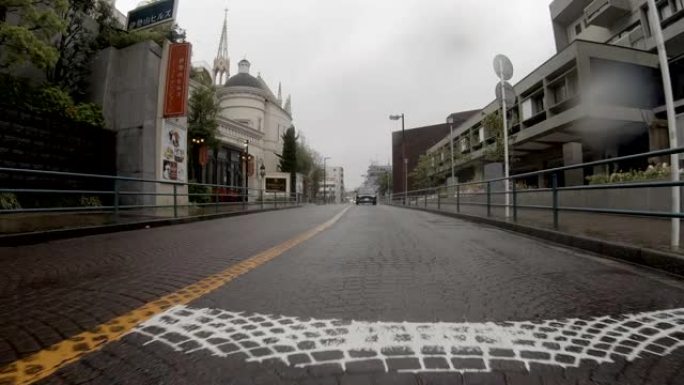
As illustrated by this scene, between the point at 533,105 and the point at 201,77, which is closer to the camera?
the point at 533,105

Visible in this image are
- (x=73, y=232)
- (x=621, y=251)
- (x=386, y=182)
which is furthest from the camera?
(x=386, y=182)

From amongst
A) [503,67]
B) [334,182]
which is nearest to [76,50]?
[503,67]

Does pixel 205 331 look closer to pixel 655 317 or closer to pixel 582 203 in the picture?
pixel 655 317

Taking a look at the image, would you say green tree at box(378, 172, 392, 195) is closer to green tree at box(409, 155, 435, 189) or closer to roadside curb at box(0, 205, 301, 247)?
green tree at box(409, 155, 435, 189)

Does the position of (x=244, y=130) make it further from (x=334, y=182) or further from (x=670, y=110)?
(x=334, y=182)

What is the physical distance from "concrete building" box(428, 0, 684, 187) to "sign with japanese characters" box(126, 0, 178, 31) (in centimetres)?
1675

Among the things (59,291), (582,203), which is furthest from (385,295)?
(582,203)

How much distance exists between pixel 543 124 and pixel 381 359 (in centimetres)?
2131

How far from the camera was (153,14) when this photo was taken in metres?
16.0

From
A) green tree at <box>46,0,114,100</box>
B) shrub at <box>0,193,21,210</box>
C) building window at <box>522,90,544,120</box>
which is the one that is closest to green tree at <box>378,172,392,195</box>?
building window at <box>522,90,544,120</box>

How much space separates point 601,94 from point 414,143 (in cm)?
4736

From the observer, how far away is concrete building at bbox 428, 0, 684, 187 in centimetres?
1644

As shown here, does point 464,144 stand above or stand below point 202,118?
below

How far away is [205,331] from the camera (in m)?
1.74
